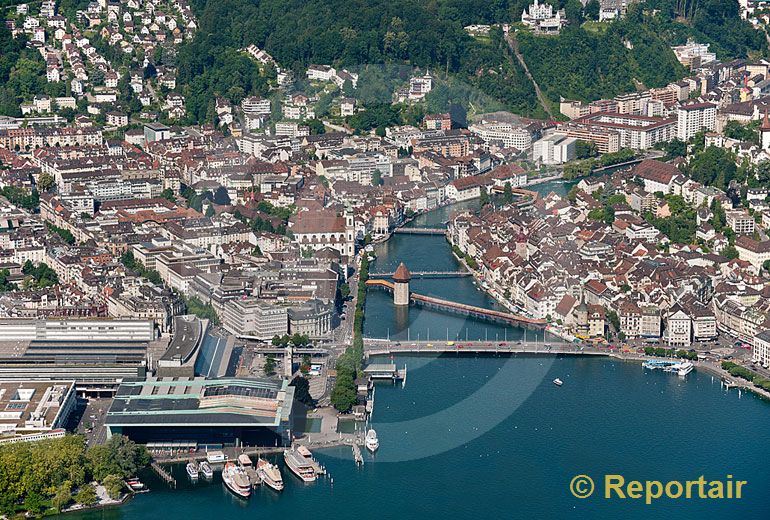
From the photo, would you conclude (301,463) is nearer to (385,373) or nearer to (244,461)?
(244,461)

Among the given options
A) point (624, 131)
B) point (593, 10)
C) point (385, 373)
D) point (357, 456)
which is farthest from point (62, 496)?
point (593, 10)

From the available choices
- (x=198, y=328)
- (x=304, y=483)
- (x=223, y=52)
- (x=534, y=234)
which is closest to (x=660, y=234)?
(x=534, y=234)

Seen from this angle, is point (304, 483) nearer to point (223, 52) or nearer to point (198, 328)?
point (198, 328)

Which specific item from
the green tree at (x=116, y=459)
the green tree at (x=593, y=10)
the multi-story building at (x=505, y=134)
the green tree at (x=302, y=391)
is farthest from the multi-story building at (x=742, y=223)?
the green tree at (x=593, y=10)

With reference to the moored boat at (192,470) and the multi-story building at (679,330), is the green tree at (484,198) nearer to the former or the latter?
the multi-story building at (679,330)

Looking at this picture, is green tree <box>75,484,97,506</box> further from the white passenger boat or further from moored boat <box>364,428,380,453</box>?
moored boat <box>364,428,380,453</box>

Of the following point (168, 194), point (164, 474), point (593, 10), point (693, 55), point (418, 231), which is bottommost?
point (164, 474)
